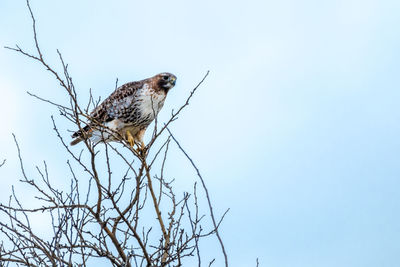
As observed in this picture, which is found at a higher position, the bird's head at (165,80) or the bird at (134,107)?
the bird's head at (165,80)

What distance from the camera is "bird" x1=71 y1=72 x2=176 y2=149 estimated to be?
8.18m

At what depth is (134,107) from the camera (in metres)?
8.19

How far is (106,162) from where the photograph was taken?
4.47 m

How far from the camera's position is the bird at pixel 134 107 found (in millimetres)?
8180

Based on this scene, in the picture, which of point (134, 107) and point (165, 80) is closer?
point (134, 107)

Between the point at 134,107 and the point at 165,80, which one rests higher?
the point at 165,80

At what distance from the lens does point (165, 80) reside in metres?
8.39

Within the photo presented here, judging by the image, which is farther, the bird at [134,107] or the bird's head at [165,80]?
the bird's head at [165,80]

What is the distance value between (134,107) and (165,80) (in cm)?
67

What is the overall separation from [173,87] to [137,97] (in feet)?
2.09

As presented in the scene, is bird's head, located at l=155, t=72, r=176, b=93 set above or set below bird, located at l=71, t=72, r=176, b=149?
above

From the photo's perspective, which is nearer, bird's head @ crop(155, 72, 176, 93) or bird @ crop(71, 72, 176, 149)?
bird @ crop(71, 72, 176, 149)

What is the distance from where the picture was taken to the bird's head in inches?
330

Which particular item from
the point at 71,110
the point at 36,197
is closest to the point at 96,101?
the point at 71,110
